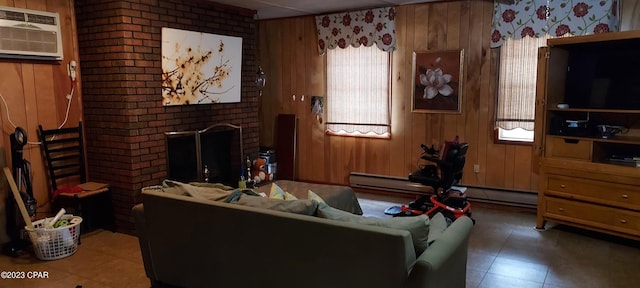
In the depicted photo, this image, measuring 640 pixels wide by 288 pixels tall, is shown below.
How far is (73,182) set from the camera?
4363mm

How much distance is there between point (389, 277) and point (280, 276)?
2.22ft

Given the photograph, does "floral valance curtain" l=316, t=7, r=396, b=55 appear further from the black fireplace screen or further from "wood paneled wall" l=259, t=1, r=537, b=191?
the black fireplace screen

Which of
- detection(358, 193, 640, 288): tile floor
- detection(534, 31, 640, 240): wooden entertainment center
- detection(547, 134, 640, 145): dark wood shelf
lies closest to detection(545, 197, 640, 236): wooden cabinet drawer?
detection(534, 31, 640, 240): wooden entertainment center

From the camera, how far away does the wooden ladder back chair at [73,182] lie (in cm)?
403

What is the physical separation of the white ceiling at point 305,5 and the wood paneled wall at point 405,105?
0.85 ft

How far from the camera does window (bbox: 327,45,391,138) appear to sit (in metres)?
5.63

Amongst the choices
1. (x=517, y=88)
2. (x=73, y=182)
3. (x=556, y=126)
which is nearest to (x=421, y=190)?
(x=517, y=88)

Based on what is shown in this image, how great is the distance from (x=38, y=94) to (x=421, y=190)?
14.0 feet

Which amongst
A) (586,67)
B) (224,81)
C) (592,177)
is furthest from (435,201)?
(224,81)

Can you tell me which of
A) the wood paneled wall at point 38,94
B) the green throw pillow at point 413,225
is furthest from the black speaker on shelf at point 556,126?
→ the wood paneled wall at point 38,94

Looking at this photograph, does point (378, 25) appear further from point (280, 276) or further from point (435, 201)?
point (280, 276)

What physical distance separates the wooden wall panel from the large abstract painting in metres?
1.25

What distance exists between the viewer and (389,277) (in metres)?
2.14

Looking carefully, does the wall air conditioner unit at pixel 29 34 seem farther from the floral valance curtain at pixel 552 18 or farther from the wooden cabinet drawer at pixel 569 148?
the wooden cabinet drawer at pixel 569 148
